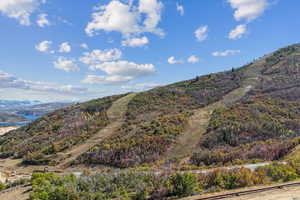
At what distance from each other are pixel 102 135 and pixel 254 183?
60.4 feet

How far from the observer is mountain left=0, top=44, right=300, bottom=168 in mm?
14390

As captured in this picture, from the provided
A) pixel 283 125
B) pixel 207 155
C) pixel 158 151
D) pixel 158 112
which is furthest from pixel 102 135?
pixel 283 125

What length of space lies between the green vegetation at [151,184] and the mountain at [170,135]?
3.59 meters

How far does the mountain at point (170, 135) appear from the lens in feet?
47.2

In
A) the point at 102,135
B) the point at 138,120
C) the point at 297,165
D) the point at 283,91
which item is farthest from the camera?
the point at 283,91

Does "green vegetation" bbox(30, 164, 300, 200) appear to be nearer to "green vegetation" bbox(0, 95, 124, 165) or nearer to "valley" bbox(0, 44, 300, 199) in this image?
"valley" bbox(0, 44, 300, 199)

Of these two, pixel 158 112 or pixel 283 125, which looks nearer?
pixel 283 125

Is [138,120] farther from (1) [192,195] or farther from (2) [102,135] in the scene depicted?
(1) [192,195]

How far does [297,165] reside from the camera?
29.7 feet

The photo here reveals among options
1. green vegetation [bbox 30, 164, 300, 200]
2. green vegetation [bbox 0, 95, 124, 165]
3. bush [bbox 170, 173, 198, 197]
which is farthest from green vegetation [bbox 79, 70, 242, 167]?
bush [bbox 170, 173, 198, 197]

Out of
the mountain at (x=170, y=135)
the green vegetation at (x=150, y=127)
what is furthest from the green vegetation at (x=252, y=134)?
the green vegetation at (x=150, y=127)

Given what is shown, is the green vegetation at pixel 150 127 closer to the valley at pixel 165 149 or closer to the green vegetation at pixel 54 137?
the valley at pixel 165 149

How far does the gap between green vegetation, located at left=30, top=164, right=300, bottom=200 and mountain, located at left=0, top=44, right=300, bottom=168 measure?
3589mm

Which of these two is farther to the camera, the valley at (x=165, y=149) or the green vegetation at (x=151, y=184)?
the valley at (x=165, y=149)
